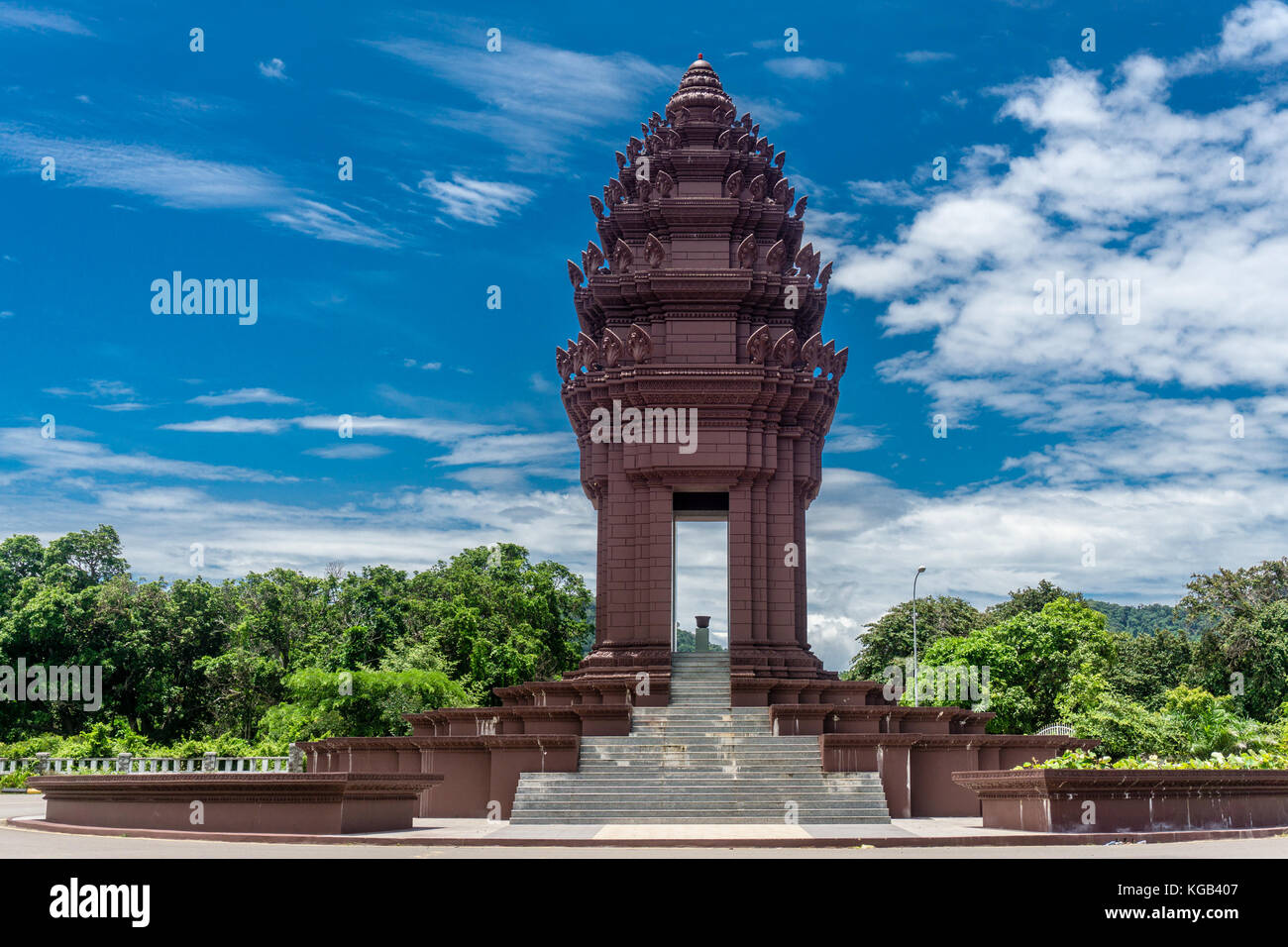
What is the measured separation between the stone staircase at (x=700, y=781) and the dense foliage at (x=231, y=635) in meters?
18.8

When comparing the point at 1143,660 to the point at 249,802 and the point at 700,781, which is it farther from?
the point at 249,802

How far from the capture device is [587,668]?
26.9m

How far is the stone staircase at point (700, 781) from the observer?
20656 mm

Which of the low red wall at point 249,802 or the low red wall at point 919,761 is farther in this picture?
the low red wall at point 919,761
